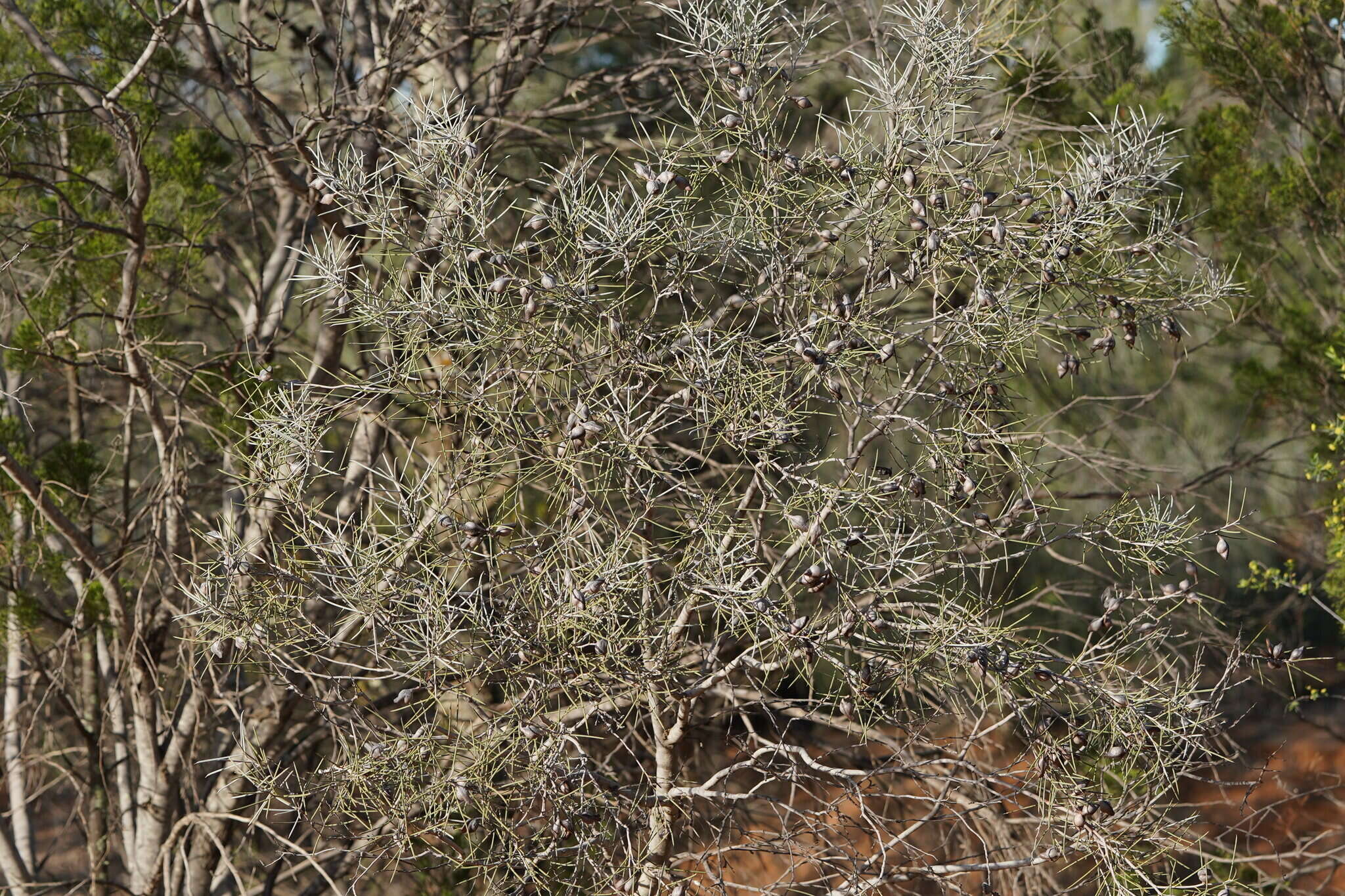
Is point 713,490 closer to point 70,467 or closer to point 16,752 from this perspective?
point 70,467

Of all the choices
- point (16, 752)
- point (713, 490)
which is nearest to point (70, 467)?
point (16, 752)

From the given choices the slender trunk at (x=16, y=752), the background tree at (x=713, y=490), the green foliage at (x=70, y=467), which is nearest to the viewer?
the background tree at (x=713, y=490)

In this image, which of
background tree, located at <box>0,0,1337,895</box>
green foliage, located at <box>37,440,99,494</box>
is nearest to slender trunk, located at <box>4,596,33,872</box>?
green foliage, located at <box>37,440,99,494</box>

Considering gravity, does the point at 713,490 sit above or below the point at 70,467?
above

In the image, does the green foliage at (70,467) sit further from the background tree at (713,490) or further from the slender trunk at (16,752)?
the background tree at (713,490)

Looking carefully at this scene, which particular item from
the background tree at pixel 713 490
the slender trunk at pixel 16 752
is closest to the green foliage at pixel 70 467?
the slender trunk at pixel 16 752

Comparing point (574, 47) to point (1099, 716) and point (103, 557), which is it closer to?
point (103, 557)

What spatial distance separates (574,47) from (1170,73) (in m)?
4.45

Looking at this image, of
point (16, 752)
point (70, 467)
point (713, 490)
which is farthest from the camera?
point (16, 752)

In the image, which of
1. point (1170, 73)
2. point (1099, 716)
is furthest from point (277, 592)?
point (1170, 73)

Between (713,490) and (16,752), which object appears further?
(16,752)

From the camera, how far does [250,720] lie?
3.46 metres

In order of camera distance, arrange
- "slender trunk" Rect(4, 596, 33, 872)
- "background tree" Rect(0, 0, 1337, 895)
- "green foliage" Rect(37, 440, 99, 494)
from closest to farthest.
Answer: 1. "background tree" Rect(0, 0, 1337, 895)
2. "green foliage" Rect(37, 440, 99, 494)
3. "slender trunk" Rect(4, 596, 33, 872)

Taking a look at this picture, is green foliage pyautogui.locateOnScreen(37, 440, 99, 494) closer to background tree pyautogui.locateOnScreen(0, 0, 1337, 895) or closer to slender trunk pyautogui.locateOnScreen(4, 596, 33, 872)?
slender trunk pyautogui.locateOnScreen(4, 596, 33, 872)
